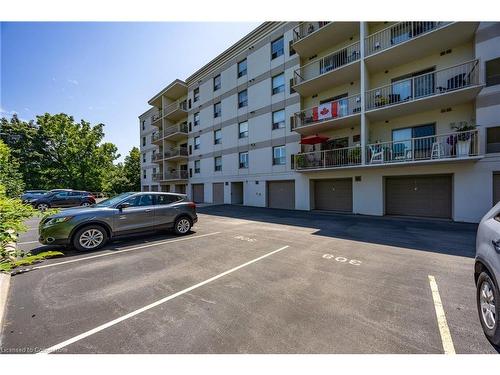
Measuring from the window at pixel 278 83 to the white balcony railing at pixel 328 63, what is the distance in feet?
5.53

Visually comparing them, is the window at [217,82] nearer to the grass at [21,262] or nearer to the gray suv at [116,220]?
the gray suv at [116,220]

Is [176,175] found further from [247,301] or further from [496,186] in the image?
[496,186]

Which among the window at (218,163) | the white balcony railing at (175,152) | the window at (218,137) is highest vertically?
the window at (218,137)

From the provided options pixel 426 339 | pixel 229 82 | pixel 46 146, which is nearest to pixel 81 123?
pixel 46 146

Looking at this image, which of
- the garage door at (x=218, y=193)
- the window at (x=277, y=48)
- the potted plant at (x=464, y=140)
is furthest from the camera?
the garage door at (x=218, y=193)

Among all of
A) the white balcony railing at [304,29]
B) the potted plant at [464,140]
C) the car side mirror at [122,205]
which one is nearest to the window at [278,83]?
the white balcony railing at [304,29]

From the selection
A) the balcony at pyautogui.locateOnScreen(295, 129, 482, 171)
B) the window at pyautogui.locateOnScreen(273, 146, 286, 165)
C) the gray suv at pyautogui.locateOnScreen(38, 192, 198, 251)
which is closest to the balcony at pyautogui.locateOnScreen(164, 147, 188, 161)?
the window at pyautogui.locateOnScreen(273, 146, 286, 165)

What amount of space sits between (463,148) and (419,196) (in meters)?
3.40

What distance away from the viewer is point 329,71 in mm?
13898

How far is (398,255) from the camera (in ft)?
18.6

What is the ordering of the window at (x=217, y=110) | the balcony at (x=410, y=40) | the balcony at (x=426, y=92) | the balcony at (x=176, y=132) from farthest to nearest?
1. the balcony at (x=176, y=132)
2. the window at (x=217, y=110)
3. the balcony at (x=410, y=40)
4. the balcony at (x=426, y=92)

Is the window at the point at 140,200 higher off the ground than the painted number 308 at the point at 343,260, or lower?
higher

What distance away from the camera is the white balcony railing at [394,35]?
11.1 m
